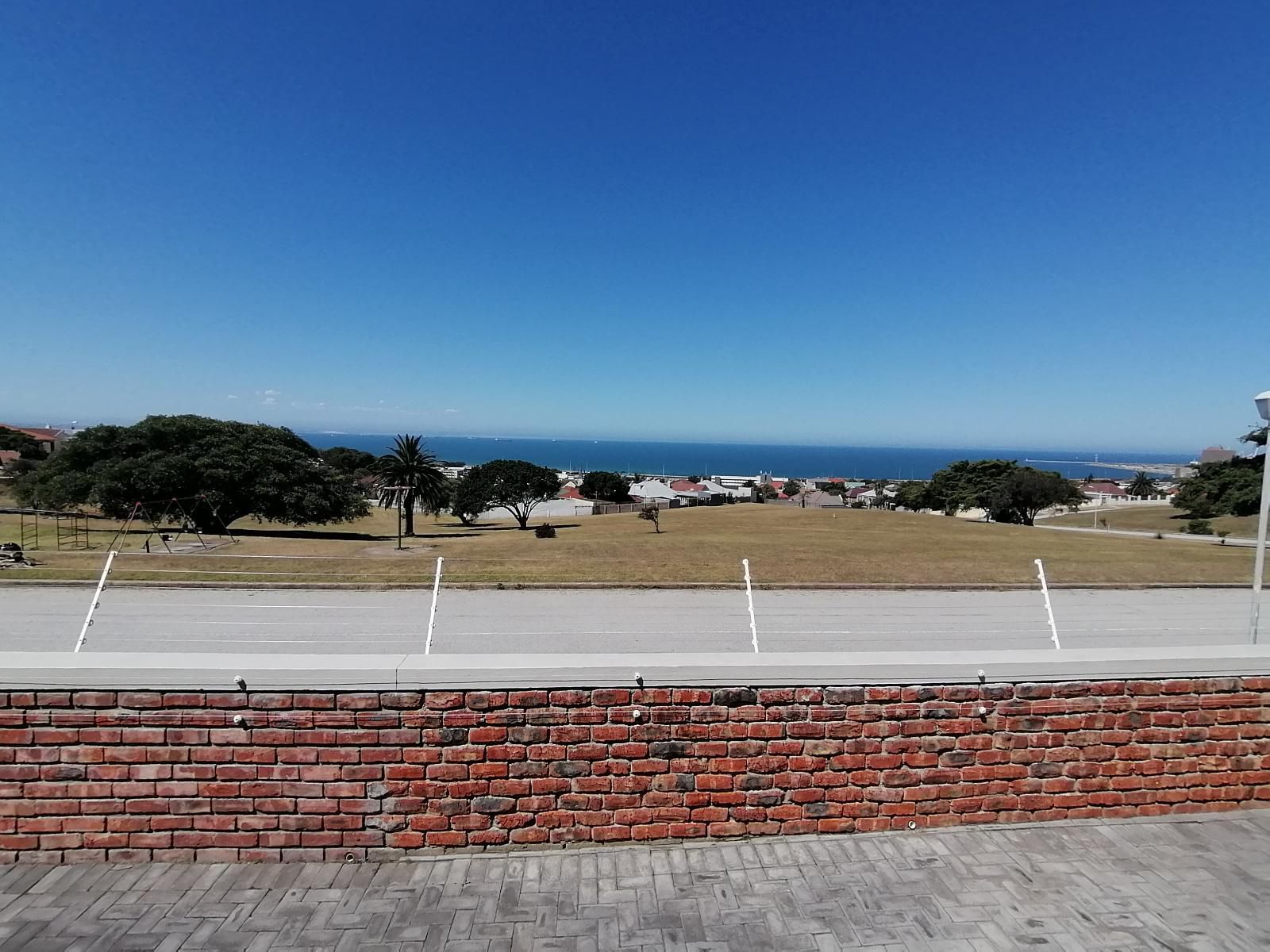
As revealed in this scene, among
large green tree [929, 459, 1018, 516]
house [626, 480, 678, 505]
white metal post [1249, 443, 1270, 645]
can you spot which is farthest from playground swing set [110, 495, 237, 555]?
house [626, 480, 678, 505]

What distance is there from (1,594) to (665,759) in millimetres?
13998

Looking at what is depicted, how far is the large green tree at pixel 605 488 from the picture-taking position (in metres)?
79.8

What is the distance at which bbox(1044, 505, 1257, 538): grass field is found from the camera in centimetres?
4041

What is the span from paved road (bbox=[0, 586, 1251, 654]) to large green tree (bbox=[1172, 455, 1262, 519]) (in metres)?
49.9

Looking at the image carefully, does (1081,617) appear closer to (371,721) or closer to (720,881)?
(720,881)

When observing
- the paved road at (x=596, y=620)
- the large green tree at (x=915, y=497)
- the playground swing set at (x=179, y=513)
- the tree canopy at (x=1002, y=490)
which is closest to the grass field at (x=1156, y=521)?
the tree canopy at (x=1002, y=490)

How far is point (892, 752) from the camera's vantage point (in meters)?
3.78

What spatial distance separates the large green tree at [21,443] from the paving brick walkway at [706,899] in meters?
100

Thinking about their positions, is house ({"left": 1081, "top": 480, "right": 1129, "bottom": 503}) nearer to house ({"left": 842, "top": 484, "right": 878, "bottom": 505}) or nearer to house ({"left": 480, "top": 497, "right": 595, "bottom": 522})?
house ({"left": 842, "top": 484, "right": 878, "bottom": 505})

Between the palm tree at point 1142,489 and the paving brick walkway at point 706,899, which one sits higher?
the paving brick walkway at point 706,899

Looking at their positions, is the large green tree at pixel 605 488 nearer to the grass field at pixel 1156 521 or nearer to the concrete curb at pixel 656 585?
the grass field at pixel 1156 521

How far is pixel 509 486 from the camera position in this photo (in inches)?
1577

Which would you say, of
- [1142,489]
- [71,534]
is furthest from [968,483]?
[1142,489]

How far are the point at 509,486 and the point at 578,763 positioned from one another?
1467 inches
